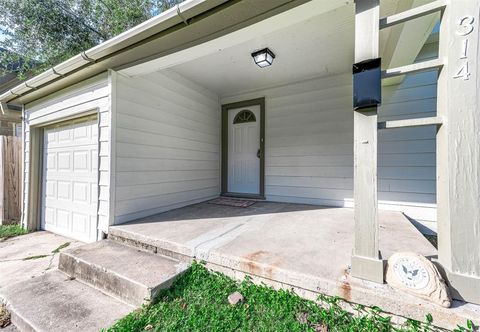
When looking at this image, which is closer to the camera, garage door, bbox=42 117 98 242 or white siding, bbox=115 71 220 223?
white siding, bbox=115 71 220 223

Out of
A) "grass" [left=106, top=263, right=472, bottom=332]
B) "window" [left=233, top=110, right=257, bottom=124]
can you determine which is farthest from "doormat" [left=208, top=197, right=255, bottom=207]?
"grass" [left=106, top=263, right=472, bottom=332]

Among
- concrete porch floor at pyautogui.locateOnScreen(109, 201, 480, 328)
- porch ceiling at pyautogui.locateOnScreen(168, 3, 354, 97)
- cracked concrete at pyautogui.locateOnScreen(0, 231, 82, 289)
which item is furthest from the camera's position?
porch ceiling at pyautogui.locateOnScreen(168, 3, 354, 97)

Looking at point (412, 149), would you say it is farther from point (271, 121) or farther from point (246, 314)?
point (246, 314)

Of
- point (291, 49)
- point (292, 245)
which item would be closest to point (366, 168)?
point (292, 245)

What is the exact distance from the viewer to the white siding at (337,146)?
2988mm

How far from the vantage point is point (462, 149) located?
1.12 m

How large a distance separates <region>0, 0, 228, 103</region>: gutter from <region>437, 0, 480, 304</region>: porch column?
63.5 inches

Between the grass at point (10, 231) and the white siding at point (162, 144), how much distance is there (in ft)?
8.28

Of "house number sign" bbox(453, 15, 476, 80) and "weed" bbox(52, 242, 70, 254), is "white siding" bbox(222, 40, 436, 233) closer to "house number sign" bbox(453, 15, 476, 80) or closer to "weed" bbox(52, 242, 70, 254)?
"house number sign" bbox(453, 15, 476, 80)

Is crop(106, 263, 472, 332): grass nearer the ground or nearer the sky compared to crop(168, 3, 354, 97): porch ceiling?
nearer the ground

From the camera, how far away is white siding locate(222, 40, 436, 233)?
299cm

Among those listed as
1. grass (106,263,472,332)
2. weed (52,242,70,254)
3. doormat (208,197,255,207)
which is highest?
doormat (208,197,255,207)

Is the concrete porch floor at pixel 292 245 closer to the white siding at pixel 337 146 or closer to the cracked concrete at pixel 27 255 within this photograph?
the white siding at pixel 337 146

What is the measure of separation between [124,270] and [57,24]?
256 inches
